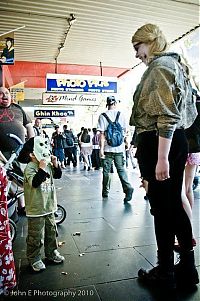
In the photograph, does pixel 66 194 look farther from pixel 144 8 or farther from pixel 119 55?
pixel 119 55

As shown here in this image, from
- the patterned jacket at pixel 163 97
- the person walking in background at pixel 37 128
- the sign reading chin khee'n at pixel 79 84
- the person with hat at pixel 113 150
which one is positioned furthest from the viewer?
the sign reading chin khee'n at pixel 79 84

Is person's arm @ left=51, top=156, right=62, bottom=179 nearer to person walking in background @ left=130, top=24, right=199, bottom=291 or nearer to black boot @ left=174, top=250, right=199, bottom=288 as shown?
person walking in background @ left=130, top=24, right=199, bottom=291

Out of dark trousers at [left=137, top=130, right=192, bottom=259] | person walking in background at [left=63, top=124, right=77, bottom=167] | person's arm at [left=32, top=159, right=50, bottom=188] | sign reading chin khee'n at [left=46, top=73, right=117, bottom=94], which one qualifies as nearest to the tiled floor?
dark trousers at [left=137, top=130, right=192, bottom=259]

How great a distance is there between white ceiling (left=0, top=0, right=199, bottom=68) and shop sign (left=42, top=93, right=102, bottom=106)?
1.71 meters

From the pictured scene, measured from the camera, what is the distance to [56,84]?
817 cm

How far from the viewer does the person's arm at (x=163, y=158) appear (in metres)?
1.57

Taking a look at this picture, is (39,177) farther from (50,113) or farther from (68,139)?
(50,113)

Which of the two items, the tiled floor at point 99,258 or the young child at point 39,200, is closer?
the tiled floor at point 99,258

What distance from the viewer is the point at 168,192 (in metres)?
1.70

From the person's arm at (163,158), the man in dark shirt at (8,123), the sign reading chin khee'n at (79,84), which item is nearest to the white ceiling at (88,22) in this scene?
the sign reading chin khee'n at (79,84)

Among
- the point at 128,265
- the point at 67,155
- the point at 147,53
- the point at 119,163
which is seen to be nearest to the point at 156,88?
the point at 147,53

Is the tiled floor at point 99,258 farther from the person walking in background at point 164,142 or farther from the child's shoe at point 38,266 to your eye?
the person walking in background at point 164,142

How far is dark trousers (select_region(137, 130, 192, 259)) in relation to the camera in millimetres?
1690

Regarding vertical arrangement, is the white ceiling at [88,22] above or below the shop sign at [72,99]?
above
